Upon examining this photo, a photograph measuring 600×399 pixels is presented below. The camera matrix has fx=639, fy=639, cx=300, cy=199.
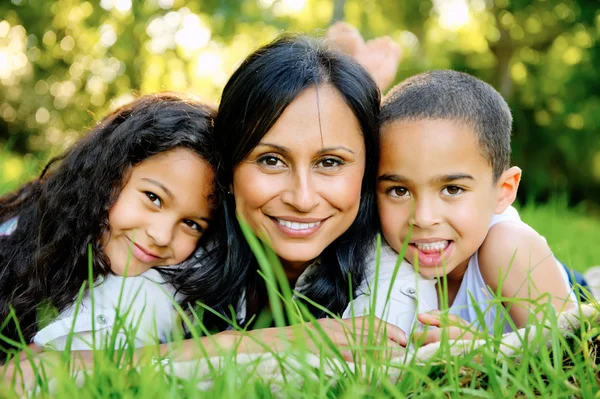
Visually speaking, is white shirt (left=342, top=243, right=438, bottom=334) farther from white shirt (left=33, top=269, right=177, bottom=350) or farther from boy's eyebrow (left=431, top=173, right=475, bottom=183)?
white shirt (left=33, top=269, right=177, bottom=350)

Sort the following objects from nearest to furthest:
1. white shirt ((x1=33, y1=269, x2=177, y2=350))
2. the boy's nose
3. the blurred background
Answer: white shirt ((x1=33, y1=269, x2=177, y2=350)) < the boy's nose < the blurred background

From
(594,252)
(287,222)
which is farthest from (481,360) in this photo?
(594,252)

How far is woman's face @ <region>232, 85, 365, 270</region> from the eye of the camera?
2.30 m

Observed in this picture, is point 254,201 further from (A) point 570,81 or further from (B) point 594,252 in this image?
(A) point 570,81

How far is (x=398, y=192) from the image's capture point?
2.52 metres

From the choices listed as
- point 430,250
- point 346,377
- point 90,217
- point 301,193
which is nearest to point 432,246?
point 430,250

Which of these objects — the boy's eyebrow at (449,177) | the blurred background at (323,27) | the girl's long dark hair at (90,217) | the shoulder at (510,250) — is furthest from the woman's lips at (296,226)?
A: the blurred background at (323,27)

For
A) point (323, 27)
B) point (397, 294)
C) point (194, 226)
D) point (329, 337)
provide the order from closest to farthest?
point (329, 337), point (397, 294), point (194, 226), point (323, 27)

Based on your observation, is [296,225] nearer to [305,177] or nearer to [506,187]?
[305,177]

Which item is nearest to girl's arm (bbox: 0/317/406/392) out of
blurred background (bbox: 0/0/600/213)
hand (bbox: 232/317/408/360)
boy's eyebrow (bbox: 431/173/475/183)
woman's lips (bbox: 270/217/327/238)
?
hand (bbox: 232/317/408/360)

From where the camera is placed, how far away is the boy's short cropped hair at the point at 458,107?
2467mm

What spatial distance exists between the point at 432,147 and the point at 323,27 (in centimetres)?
726

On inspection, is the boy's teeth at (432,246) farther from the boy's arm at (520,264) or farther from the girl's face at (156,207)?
the girl's face at (156,207)

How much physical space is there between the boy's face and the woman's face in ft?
0.45
